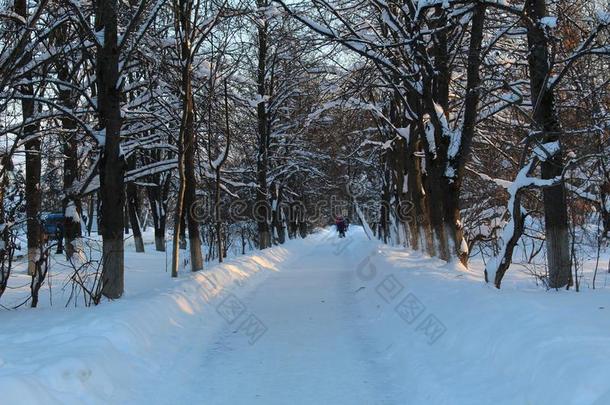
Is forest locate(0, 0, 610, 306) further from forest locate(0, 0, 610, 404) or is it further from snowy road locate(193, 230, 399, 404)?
snowy road locate(193, 230, 399, 404)

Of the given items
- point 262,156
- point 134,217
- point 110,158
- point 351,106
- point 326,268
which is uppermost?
point 351,106

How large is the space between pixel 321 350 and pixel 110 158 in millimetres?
5179

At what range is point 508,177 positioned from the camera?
62.8ft

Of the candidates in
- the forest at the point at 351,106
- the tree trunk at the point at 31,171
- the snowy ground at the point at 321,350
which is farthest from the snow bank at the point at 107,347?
the tree trunk at the point at 31,171

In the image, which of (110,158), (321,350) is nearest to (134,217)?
(110,158)

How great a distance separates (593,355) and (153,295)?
7.29 m

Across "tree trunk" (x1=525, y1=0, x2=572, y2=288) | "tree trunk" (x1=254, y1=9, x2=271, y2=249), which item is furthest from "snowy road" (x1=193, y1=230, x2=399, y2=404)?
"tree trunk" (x1=254, y1=9, x2=271, y2=249)

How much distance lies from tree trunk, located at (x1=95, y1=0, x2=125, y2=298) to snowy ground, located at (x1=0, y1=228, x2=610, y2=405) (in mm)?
838

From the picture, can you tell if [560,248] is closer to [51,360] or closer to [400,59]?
[400,59]

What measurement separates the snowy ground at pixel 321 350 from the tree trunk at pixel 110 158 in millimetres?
838

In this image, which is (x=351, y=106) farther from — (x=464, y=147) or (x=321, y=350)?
(x=321, y=350)

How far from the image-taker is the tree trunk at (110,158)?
9789mm

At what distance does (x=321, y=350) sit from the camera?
297 inches

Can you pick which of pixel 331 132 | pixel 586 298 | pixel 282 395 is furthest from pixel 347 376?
pixel 331 132
